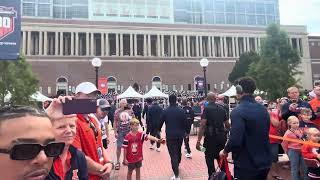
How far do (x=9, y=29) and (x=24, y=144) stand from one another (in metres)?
12.0

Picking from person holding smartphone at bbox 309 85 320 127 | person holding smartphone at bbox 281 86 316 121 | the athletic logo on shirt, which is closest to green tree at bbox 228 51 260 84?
person holding smartphone at bbox 309 85 320 127

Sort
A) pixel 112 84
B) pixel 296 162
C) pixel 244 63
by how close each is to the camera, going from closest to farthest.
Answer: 1. pixel 296 162
2. pixel 244 63
3. pixel 112 84

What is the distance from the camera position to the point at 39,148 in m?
1.59

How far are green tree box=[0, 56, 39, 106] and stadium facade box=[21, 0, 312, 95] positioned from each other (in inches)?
1111

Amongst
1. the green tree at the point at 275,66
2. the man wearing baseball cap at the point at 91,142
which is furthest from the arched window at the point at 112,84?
the man wearing baseball cap at the point at 91,142

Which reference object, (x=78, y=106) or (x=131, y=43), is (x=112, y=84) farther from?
(x=78, y=106)

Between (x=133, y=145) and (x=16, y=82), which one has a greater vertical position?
(x=16, y=82)

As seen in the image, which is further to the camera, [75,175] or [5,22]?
[5,22]

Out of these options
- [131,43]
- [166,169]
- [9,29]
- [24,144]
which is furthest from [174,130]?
[131,43]

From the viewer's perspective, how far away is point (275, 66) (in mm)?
48375

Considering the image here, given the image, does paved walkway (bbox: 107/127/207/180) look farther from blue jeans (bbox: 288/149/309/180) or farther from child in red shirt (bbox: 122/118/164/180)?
blue jeans (bbox: 288/149/309/180)

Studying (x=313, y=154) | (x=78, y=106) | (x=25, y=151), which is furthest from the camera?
(x=313, y=154)

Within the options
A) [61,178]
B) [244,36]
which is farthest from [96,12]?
[61,178]

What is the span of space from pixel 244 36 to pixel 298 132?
235 ft
